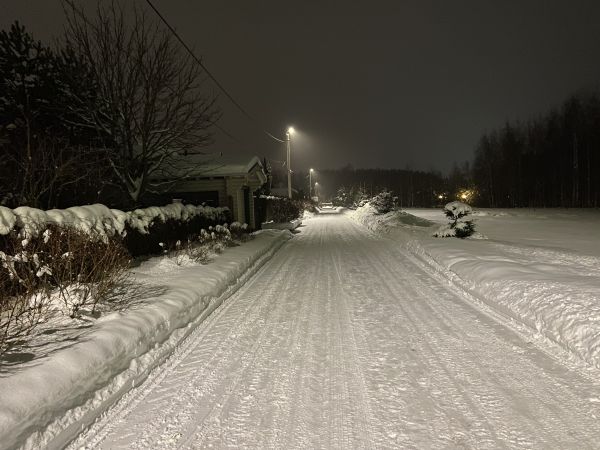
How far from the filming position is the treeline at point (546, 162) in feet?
174

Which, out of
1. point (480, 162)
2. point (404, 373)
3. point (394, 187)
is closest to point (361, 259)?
point (404, 373)

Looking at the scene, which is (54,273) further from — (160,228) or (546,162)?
(546,162)

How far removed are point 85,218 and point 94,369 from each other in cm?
454

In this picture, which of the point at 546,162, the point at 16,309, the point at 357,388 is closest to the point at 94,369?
the point at 16,309

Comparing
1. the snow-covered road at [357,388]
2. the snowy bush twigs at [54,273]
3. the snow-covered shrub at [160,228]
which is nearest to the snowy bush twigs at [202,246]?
the snow-covered shrub at [160,228]

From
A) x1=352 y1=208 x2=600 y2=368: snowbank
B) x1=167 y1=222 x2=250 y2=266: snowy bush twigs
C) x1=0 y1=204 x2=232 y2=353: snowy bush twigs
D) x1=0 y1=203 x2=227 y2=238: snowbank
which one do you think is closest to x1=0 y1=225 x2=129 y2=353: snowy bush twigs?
x1=0 y1=204 x2=232 y2=353: snowy bush twigs

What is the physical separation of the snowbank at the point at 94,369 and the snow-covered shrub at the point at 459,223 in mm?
12543

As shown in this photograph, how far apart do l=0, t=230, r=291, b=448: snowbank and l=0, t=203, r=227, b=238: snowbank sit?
177cm

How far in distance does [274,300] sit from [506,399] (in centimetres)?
468

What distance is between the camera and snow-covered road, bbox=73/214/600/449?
311cm

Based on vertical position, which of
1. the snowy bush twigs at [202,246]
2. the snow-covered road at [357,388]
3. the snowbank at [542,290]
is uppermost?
the snowy bush twigs at [202,246]

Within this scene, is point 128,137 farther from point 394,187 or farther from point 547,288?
point 394,187

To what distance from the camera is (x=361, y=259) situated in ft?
41.2

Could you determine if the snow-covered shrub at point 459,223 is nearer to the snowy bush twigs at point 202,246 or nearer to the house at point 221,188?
the snowy bush twigs at point 202,246
